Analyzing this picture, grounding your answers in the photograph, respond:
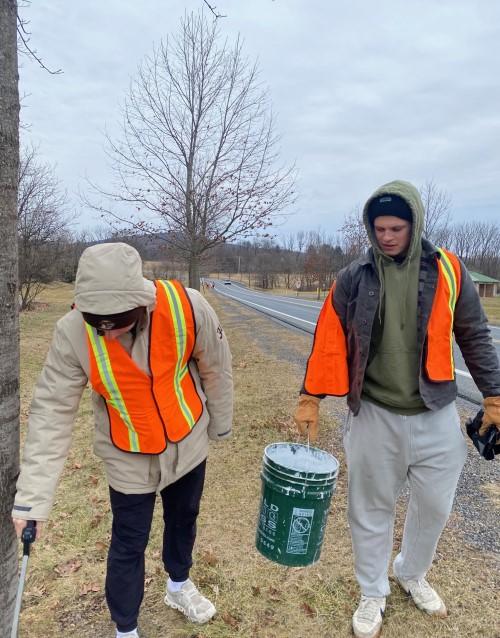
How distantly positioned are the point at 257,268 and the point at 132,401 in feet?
278

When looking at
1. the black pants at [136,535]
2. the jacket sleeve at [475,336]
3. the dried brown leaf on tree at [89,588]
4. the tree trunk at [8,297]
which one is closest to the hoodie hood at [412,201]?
the jacket sleeve at [475,336]

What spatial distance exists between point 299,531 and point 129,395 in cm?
112

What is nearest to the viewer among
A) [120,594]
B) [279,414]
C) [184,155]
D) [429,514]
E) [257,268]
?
[120,594]

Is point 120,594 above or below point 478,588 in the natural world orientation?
above

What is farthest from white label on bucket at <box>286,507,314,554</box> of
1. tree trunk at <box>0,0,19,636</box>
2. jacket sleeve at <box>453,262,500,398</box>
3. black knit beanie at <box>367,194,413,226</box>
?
black knit beanie at <box>367,194,413,226</box>

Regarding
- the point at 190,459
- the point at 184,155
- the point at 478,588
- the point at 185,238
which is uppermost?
the point at 184,155

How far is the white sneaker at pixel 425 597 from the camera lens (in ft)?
8.43

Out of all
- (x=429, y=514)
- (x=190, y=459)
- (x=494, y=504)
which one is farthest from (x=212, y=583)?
(x=494, y=504)

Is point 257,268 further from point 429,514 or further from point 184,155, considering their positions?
point 429,514

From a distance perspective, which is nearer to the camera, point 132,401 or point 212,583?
point 132,401

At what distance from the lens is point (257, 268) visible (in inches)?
3401

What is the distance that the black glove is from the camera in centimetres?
242

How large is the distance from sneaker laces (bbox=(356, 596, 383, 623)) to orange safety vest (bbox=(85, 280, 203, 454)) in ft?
4.48

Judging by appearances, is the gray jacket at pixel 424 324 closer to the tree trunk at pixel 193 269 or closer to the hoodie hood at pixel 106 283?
the hoodie hood at pixel 106 283
